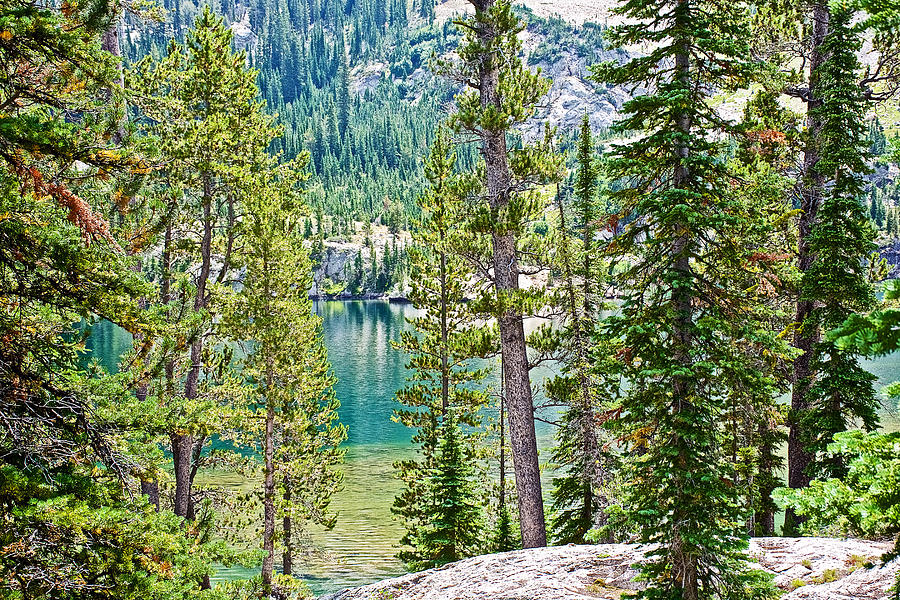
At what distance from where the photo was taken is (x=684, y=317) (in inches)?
270

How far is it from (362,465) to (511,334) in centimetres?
2618

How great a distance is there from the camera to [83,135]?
6336 millimetres

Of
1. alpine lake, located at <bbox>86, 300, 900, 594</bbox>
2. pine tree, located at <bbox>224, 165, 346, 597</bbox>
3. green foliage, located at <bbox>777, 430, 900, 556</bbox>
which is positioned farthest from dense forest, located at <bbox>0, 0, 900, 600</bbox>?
alpine lake, located at <bbox>86, 300, 900, 594</bbox>

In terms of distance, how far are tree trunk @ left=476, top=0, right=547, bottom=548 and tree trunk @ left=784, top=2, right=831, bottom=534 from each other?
5220 mm

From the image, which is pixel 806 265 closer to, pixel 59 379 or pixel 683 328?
pixel 683 328

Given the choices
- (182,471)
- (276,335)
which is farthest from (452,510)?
(276,335)

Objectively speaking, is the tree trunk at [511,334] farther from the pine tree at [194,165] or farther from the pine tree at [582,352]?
the pine tree at [194,165]

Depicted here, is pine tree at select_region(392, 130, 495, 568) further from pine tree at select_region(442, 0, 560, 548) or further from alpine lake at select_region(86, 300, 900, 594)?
pine tree at select_region(442, 0, 560, 548)

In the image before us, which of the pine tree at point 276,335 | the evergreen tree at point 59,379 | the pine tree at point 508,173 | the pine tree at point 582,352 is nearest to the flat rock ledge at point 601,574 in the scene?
the pine tree at point 508,173

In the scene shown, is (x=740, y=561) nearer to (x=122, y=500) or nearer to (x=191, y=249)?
(x=122, y=500)

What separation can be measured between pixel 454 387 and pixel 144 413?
15.5m

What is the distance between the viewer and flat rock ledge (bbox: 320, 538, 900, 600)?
22.8ft

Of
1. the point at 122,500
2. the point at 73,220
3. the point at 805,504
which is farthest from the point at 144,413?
the point at 805,504

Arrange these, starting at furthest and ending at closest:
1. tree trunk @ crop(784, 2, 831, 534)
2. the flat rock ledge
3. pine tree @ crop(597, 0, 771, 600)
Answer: tree trunk @ crop(784, 2, 831, 534) → the flat rock ledge → pine tree @ crop(597, 0, 771, 600)
